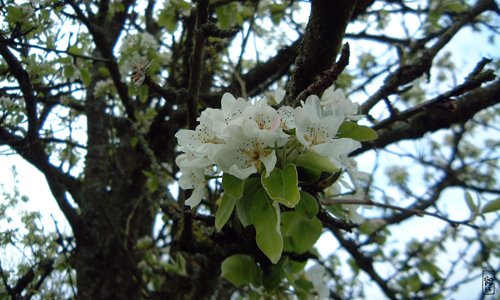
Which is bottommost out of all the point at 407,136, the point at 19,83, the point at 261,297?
the point at 261,297

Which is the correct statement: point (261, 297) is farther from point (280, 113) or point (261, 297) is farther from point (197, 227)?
point (280, 113)

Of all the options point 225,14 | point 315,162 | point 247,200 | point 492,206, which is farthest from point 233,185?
point 225,14

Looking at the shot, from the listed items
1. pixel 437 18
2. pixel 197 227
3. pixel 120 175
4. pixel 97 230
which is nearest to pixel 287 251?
pixel 197 227

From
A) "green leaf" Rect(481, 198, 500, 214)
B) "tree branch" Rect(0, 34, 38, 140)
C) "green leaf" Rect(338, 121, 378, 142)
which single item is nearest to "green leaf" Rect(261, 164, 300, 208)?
"green leaf" Rect(338, 121, 378, 142)

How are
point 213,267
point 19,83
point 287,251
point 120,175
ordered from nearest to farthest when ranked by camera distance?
point 287,251
point 19,83
point 213,267
point 120,175

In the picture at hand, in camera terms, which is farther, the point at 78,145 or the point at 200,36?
the point at 78,145

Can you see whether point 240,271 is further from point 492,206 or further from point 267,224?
point 492,206

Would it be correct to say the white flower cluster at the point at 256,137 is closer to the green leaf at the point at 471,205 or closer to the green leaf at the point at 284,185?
the green leaf at the point at 284,185
